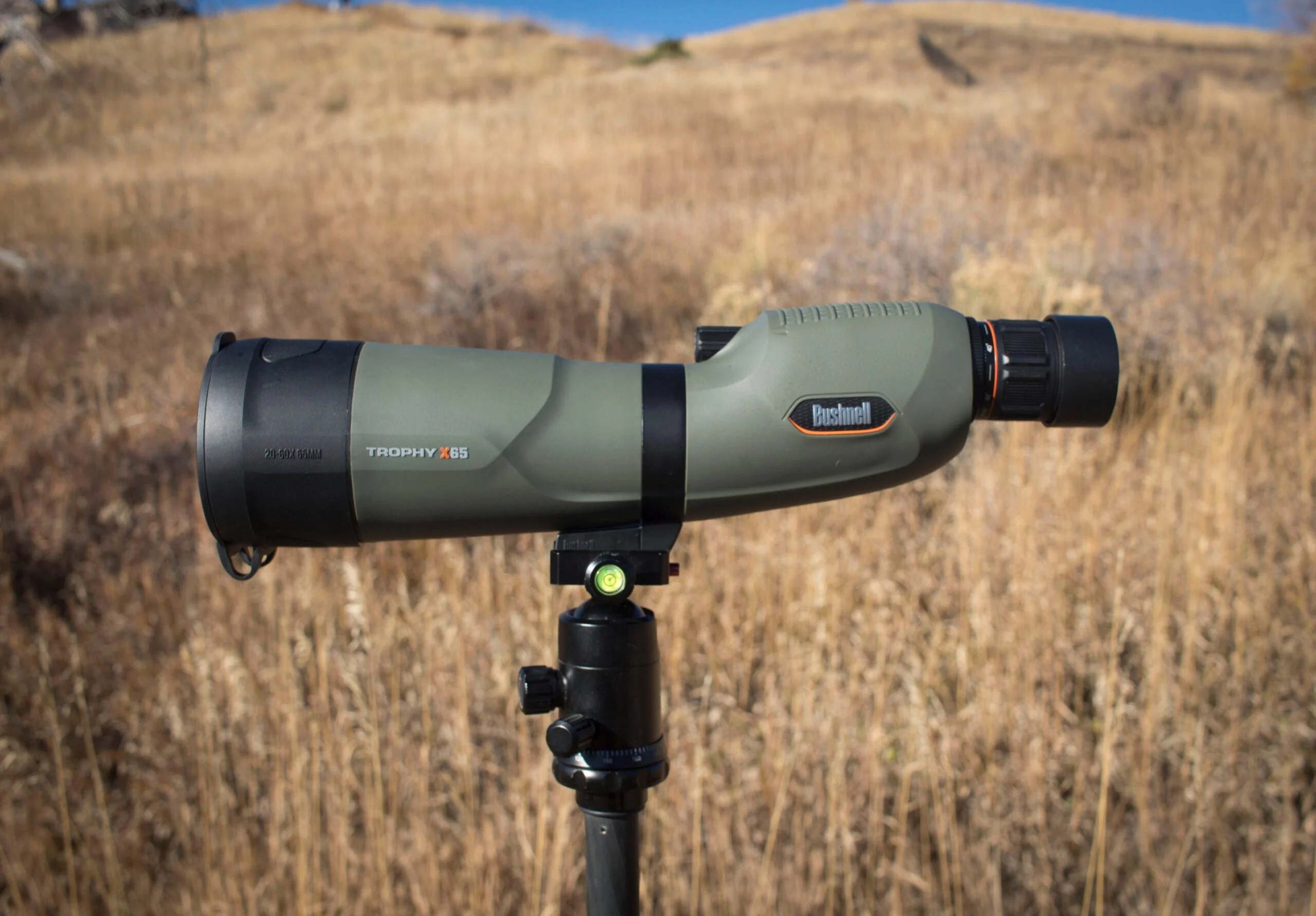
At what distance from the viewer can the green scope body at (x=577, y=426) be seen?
0.76 metres

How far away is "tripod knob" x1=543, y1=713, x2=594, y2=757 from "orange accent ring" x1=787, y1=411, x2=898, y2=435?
34 centimetres

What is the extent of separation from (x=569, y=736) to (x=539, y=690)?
7 centimetres

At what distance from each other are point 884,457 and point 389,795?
61.4 inches

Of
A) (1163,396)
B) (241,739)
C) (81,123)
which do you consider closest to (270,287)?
(241,739)

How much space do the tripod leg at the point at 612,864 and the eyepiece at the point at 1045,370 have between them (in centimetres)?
53

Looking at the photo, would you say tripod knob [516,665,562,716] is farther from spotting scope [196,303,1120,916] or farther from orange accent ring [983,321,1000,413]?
orange accent ring [983,321,1000,413]

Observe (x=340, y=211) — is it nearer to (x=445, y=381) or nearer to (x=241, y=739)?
(x=241, y=739)

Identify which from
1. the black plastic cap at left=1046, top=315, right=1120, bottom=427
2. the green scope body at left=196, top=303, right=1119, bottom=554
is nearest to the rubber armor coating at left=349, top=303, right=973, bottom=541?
the green scope body at left=196, top=303, right=1119, bottom=554

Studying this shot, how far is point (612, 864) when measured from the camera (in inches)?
33.2

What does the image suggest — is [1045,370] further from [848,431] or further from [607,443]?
[607,443]

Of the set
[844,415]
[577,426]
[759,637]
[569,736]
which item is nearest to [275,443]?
[577,426]

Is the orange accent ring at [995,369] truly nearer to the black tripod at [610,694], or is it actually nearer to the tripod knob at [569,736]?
the black tripod at [610,694]

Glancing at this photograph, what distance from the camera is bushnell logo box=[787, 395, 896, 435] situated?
786 millimetres

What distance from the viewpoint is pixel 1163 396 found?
3486 mm
